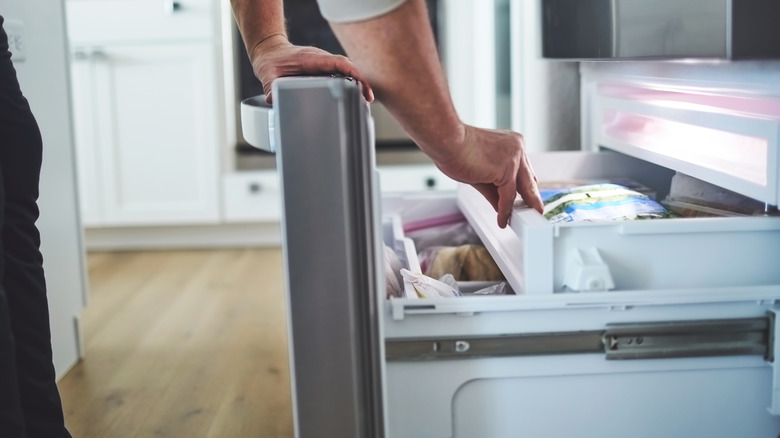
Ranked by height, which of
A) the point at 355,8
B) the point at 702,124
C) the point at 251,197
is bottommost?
the point at 251,197

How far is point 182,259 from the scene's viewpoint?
273 centimetres

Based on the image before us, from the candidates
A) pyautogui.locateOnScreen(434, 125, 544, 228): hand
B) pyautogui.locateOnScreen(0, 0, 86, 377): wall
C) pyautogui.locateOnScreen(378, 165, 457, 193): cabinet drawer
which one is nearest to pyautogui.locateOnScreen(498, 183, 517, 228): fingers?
pyautogui.locateOnScreen(434, 125, 544, 228): hand

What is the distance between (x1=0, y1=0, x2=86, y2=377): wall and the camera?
5.15ft

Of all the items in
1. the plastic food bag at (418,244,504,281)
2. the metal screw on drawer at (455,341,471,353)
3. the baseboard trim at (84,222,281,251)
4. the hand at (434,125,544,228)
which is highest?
the hand at (434,125,544,228)

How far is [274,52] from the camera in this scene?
1.11 meters

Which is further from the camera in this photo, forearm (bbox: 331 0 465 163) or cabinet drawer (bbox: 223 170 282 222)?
cabinet drawer (bbox: 223 170 282 222)

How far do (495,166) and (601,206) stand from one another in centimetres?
18

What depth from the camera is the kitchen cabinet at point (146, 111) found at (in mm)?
2678

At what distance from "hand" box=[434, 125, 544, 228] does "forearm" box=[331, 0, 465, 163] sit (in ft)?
0.08

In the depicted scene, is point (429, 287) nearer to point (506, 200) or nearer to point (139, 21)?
point (506, 200)

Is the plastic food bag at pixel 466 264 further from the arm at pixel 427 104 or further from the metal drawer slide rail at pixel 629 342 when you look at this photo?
the metal drawer slide rail at pixel 629 342

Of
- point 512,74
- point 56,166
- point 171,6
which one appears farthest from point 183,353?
point 171,6

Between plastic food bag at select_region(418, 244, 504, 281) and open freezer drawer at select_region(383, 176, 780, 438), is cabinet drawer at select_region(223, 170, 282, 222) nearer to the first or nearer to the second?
plastic food bag at select_region(418, 244, 504, 281)

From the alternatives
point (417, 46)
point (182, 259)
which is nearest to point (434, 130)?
point (417, 46)
